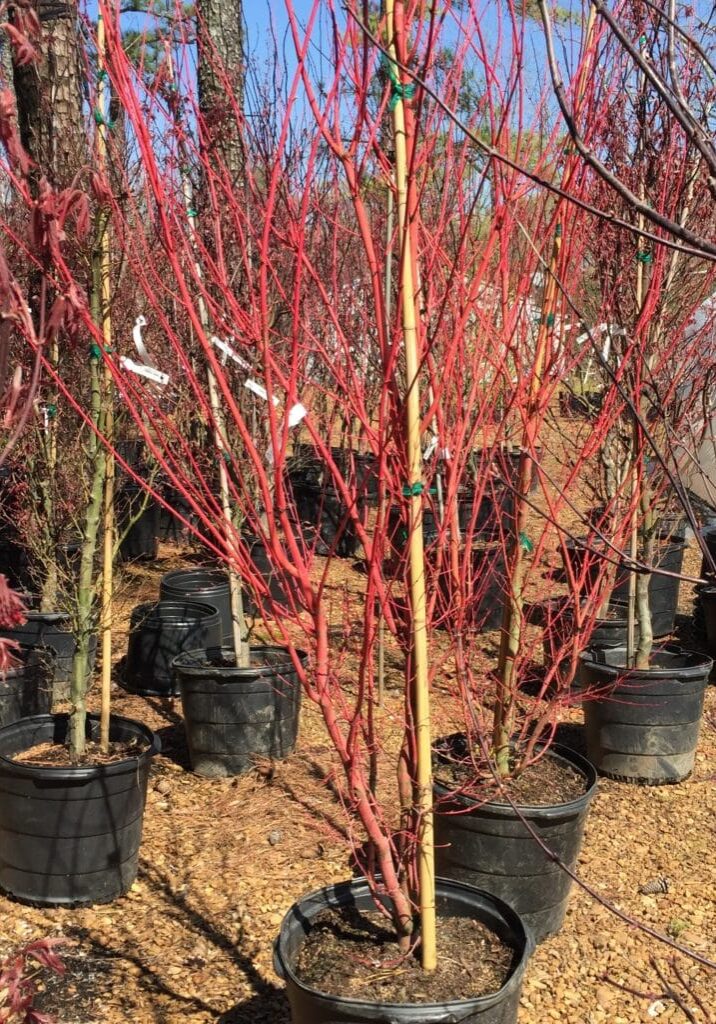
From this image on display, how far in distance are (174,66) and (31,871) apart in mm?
2490

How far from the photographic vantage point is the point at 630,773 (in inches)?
165

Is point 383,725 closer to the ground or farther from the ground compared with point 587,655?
closer to the ground

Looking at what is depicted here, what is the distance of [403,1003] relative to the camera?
190 cm

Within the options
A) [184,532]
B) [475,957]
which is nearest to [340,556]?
[184,532]

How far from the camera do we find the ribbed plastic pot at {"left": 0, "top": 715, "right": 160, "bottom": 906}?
316 centimetres

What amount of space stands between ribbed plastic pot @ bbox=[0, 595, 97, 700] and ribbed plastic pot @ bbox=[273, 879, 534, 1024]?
3.05m

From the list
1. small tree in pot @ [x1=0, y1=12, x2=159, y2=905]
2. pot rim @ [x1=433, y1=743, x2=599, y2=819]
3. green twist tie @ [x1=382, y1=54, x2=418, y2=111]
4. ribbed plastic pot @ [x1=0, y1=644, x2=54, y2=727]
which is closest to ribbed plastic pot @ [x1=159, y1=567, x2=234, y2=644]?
ribbed plastic pot @ [x1=0, y1=644, x2=54, y2=727]

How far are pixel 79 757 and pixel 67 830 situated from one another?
0.27m

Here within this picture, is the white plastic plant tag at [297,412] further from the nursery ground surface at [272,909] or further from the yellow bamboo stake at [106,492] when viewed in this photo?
the yellow bamboo stake at [106,492]

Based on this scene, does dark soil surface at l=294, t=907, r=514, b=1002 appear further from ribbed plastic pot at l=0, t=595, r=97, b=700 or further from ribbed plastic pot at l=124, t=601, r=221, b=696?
ribbed plastic pot at l=0, t=595, r=97, b=700

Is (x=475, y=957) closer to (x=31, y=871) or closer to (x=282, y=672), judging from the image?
(x=31, y=871)

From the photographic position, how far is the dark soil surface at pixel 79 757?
334 centimetres

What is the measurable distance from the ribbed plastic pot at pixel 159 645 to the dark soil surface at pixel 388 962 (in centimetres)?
296

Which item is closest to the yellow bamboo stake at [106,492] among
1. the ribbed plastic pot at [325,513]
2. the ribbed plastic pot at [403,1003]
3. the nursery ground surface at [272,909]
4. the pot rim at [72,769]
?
the pot rim at [72,769]
